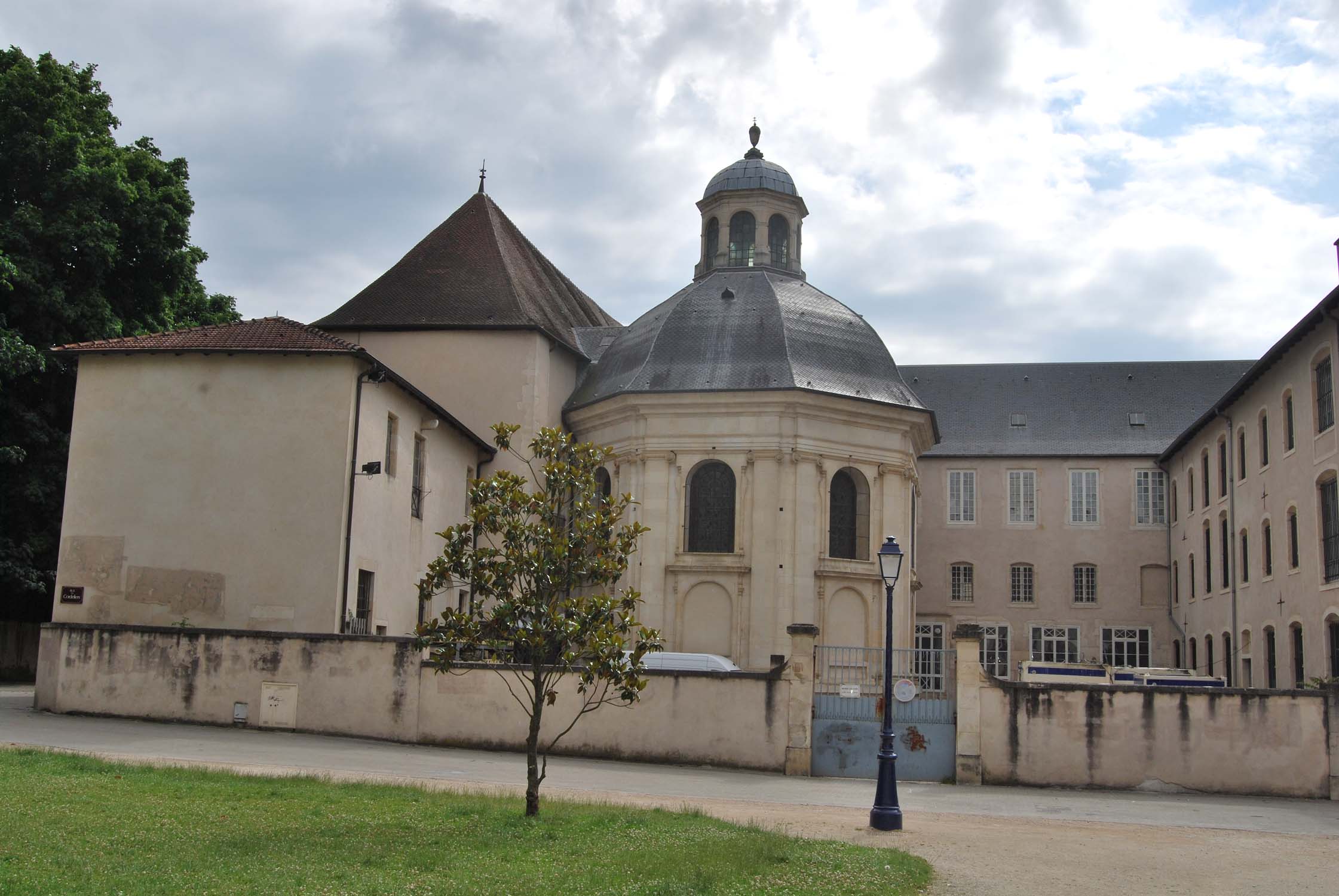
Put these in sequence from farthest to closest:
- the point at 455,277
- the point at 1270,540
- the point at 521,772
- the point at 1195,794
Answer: the point at 455,277
the point at 1270,540
the point at 1195,794
the point at 521,772

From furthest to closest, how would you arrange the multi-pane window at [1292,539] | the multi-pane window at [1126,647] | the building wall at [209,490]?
1. the multi-pane window at [1126,647]
2. the multi-pane window at [1292,539]
3. the building wall at [209,490]

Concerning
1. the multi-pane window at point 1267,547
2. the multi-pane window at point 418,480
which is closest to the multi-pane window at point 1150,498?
the multi-pane window at point 1267,547

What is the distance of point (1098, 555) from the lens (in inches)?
1953

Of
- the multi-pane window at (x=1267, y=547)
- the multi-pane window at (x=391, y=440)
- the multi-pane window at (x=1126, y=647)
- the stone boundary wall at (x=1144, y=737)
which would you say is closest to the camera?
the stone boundary wall at (x=1144, y=737)

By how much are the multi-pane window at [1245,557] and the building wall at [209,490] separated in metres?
23.5

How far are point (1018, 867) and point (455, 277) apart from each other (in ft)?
101

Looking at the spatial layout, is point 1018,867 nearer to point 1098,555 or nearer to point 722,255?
point 722,255

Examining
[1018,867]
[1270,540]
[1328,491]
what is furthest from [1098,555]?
[1018,867]

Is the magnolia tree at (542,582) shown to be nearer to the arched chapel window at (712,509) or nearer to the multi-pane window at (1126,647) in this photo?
the arched chapel window at (712,509)

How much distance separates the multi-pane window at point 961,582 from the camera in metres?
50.5

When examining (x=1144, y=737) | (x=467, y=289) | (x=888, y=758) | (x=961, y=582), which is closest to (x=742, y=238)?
(x=467, y=289)

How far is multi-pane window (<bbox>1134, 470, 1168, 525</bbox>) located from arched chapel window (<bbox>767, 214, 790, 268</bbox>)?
15.9 meters

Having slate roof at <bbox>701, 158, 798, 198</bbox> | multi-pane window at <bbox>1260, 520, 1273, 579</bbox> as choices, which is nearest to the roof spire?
slate roof at <bbox>701, 158, 798, 198</bbox>

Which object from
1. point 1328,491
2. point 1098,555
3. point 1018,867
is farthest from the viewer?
point 1098,555
